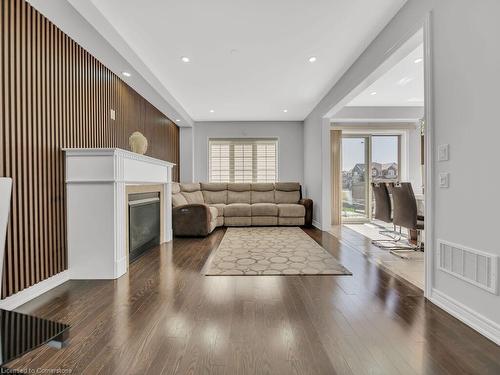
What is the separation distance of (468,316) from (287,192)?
200 inches

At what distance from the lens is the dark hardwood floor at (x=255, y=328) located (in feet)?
4.48

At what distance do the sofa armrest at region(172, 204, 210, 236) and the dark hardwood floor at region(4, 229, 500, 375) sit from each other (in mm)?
2156

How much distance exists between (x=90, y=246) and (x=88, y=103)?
1.55 meters

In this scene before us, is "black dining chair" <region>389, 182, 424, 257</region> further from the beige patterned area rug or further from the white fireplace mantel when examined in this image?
the white fireplace mantel

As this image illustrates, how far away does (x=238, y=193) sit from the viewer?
22.5ft

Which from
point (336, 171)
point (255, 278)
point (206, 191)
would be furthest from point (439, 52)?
point (206, 191)

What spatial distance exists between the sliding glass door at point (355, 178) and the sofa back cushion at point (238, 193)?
7.70ft

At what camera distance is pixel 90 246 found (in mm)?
2631

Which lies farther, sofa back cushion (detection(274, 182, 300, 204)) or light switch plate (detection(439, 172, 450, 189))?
sofa back cushion (detection(274, 182, 300, 204))

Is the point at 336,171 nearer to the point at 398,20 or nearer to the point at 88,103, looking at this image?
the point at 398,20

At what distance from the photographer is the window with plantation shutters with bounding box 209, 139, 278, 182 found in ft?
23.7

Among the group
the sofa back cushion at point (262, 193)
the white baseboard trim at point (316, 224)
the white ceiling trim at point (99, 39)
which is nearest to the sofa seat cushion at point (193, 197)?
the sofa back cushion at point (262, 193)

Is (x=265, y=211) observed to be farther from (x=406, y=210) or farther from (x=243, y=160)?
(x=406, y=210)

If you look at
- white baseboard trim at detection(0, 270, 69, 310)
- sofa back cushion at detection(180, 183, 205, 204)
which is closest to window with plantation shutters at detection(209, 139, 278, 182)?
sofa back cushion at detection(180, 183, 205, 204)
